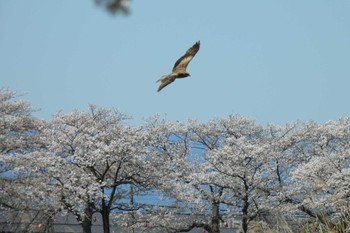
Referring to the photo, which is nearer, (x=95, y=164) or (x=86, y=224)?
(x=86, y=224)

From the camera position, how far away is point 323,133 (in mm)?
19984

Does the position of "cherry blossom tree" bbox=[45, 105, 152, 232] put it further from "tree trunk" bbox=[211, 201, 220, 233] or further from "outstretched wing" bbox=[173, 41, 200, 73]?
"outstretched wing" bbox=[173, 41, 200, 73]

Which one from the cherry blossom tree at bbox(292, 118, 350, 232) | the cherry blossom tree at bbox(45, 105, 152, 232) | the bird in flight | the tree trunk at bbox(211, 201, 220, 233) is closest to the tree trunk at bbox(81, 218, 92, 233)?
the cherry blossom tree at bbox(45, 105, 152, 232)

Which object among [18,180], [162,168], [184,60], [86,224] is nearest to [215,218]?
[162,168]

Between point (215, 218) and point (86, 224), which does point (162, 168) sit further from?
point (86, 224)

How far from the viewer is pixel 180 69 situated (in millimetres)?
1184

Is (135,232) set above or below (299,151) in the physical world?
below

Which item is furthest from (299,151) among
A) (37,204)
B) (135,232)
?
(37,204)

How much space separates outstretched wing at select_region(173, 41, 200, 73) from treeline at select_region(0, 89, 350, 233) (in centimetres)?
1310

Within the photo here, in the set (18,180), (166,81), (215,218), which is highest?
(18,180)

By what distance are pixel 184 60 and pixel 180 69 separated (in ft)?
0.30

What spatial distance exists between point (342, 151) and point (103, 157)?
934 cm

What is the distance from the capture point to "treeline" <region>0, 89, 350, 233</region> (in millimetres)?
14859

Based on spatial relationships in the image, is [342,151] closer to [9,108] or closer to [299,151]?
[299,151]
